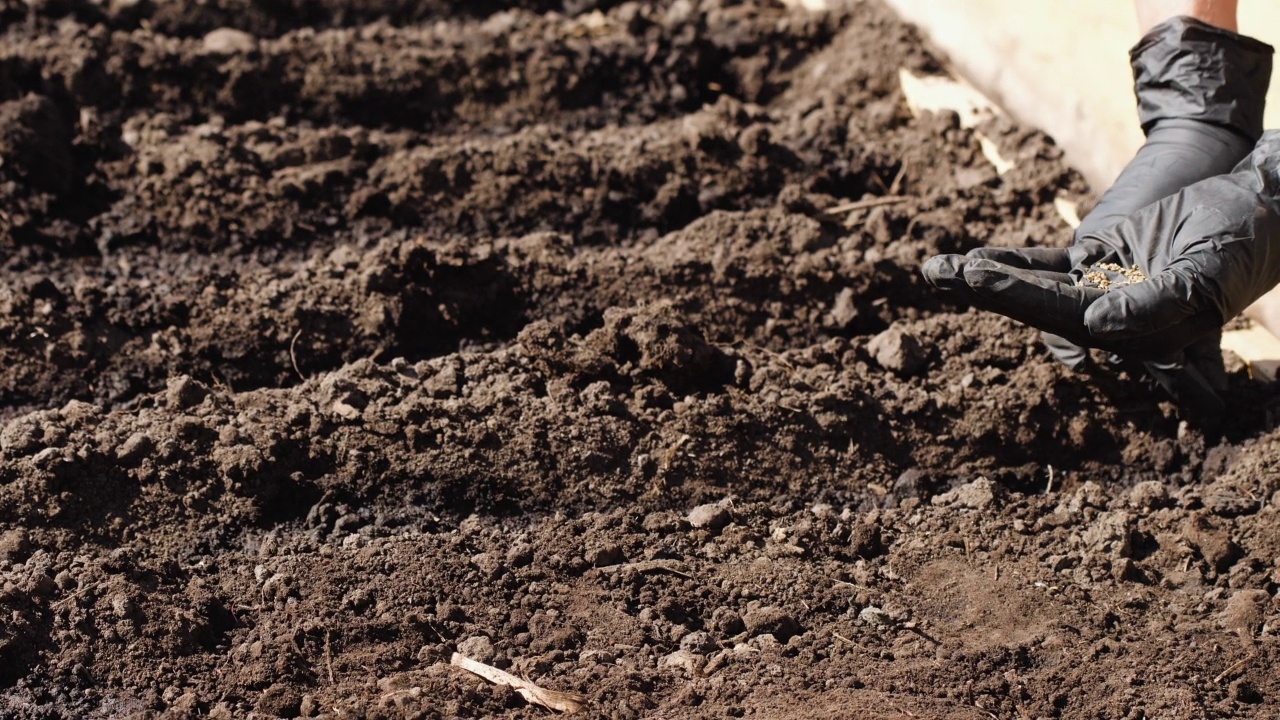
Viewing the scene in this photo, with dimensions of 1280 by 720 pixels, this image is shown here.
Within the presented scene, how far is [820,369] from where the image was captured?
3.11m

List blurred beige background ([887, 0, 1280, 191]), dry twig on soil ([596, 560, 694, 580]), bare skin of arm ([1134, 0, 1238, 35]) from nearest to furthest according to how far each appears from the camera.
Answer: dry twig on soil ([596, 560, 694, 580]) < bare skin of arm ([1134, 0, 1238, 35]) < blurred beige background ([887, 0, 1280, 191])

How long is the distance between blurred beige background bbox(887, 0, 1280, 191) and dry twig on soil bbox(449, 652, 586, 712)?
2.35m

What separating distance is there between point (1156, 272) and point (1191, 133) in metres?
0.56

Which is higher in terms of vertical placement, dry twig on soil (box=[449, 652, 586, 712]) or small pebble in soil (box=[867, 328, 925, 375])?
small pebble in soil (box=[867, 328, 925, 375])

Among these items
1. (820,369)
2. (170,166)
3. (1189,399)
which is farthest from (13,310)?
(1189,399)

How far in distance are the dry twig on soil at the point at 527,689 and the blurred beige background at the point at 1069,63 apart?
2.35m

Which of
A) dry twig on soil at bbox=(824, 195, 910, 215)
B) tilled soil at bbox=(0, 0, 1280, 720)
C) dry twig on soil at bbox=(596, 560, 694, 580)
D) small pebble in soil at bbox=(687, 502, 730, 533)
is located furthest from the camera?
dry twig on soil at bbox=(824, 195, 910, 215)

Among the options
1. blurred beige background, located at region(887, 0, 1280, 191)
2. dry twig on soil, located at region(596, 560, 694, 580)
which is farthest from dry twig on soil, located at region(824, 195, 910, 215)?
dry twig on soil, located at region(596, 560, 694, 580)

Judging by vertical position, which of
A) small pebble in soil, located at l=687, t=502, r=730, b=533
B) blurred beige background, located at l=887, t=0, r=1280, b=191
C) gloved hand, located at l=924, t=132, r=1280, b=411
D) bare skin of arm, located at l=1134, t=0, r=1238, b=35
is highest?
bare skin of arm, located at l=1134, t=0, r=1238, b=35

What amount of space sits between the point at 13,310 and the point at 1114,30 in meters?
3.30

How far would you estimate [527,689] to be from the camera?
2275mm

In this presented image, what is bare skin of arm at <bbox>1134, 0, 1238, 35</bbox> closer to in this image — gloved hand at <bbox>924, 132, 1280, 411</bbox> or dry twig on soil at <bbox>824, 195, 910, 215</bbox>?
gloved hand at <bbox>924, 132, 1280, 411</bbox>

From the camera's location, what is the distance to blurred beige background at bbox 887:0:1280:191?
3512mm

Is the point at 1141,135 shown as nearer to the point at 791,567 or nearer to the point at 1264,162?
the point at 1264,162
